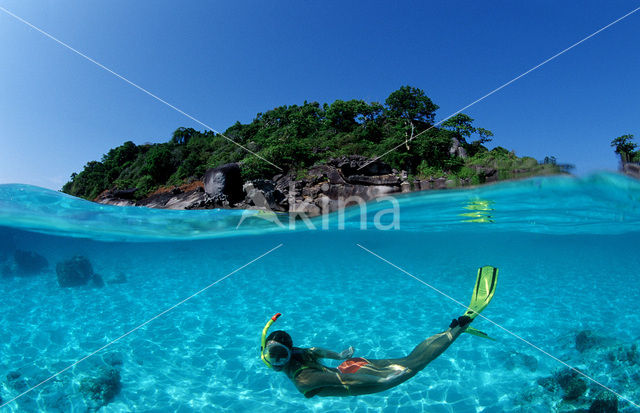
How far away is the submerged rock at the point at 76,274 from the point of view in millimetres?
14383

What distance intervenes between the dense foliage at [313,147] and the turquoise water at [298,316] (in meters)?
4.51

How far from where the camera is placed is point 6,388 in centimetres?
737

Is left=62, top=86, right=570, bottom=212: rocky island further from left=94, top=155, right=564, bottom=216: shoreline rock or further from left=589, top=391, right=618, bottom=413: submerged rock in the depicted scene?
left=589, top=391, right=618, bottom=413: submerged rock

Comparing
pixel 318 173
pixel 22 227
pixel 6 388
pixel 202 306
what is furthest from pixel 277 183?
pixel 6 388

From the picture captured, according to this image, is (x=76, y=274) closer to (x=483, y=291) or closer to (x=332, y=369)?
(x=332, y=369)

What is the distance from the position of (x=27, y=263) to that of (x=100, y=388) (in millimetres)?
14511

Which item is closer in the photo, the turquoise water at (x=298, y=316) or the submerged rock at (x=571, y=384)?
the submerged rock at (x=571, y=384)

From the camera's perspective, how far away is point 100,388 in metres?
7.27

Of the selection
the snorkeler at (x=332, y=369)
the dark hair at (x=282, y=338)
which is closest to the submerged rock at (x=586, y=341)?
the snorkeler at (x=332, y=369)

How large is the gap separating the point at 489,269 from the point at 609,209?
13.6 m

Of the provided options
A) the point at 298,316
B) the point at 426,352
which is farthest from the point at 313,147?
the point at 426,352

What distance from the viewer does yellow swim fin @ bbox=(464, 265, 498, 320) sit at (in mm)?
5199

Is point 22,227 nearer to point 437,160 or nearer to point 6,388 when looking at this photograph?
point 6,388

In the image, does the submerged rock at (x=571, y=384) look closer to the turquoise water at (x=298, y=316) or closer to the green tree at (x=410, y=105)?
the turquoise water at (x=298, y=316)
